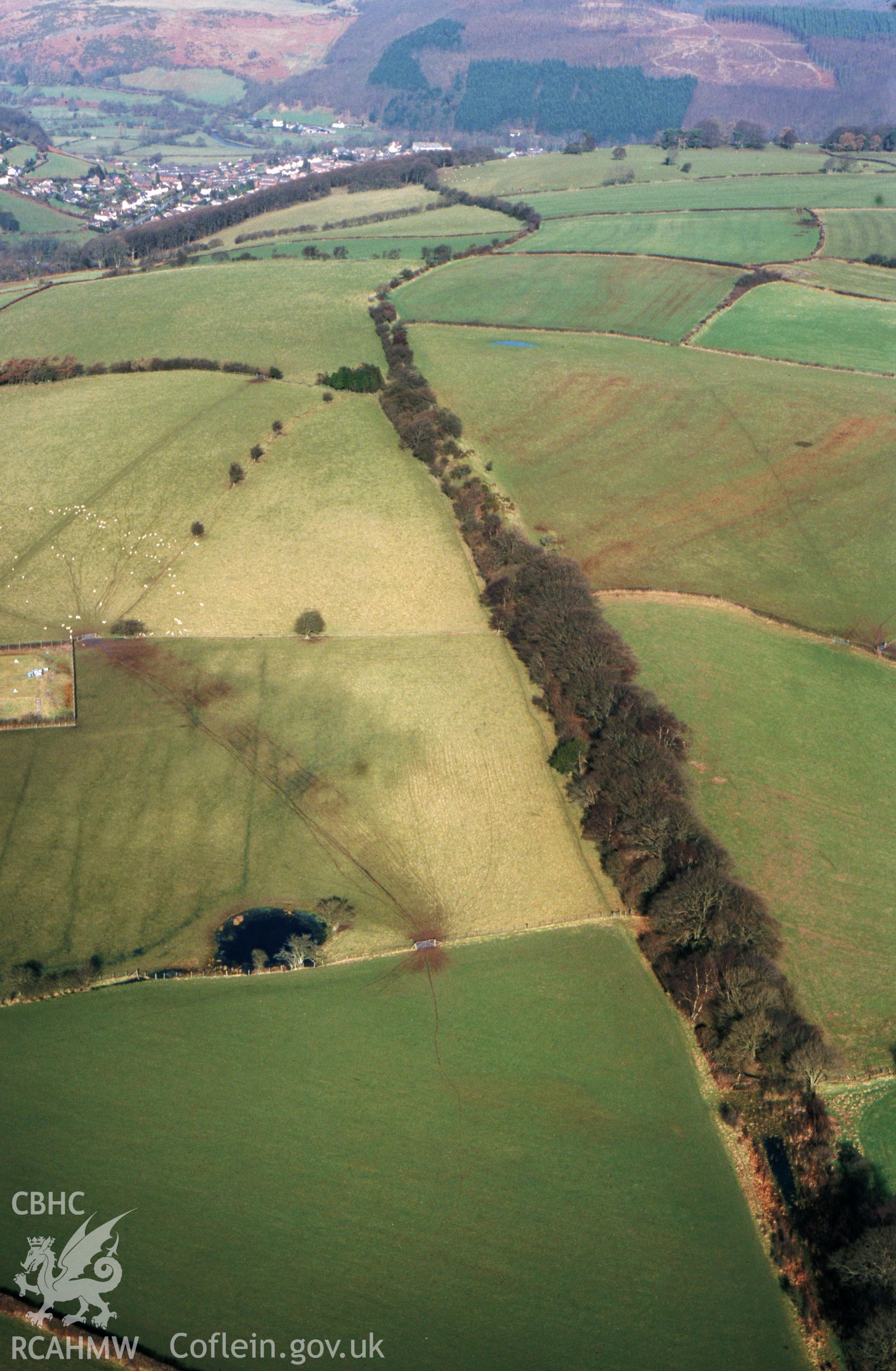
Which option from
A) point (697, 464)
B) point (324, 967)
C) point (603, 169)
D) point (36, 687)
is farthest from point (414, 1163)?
point (603, 169)

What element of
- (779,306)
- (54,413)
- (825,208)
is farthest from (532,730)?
(825,208)

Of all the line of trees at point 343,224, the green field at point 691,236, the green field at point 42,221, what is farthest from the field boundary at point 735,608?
the green field at point 42,221

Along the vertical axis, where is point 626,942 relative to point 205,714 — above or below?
below

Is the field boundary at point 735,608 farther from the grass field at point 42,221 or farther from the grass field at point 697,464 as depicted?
the grass field at point 42,221

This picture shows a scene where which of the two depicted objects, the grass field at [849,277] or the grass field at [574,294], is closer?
the grass field at [574,294]

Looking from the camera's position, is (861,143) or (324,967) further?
(861,143)

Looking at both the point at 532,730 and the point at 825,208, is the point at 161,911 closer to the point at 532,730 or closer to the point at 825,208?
the point at 532,730

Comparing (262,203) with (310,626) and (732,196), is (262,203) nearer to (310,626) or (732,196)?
(732,196)
